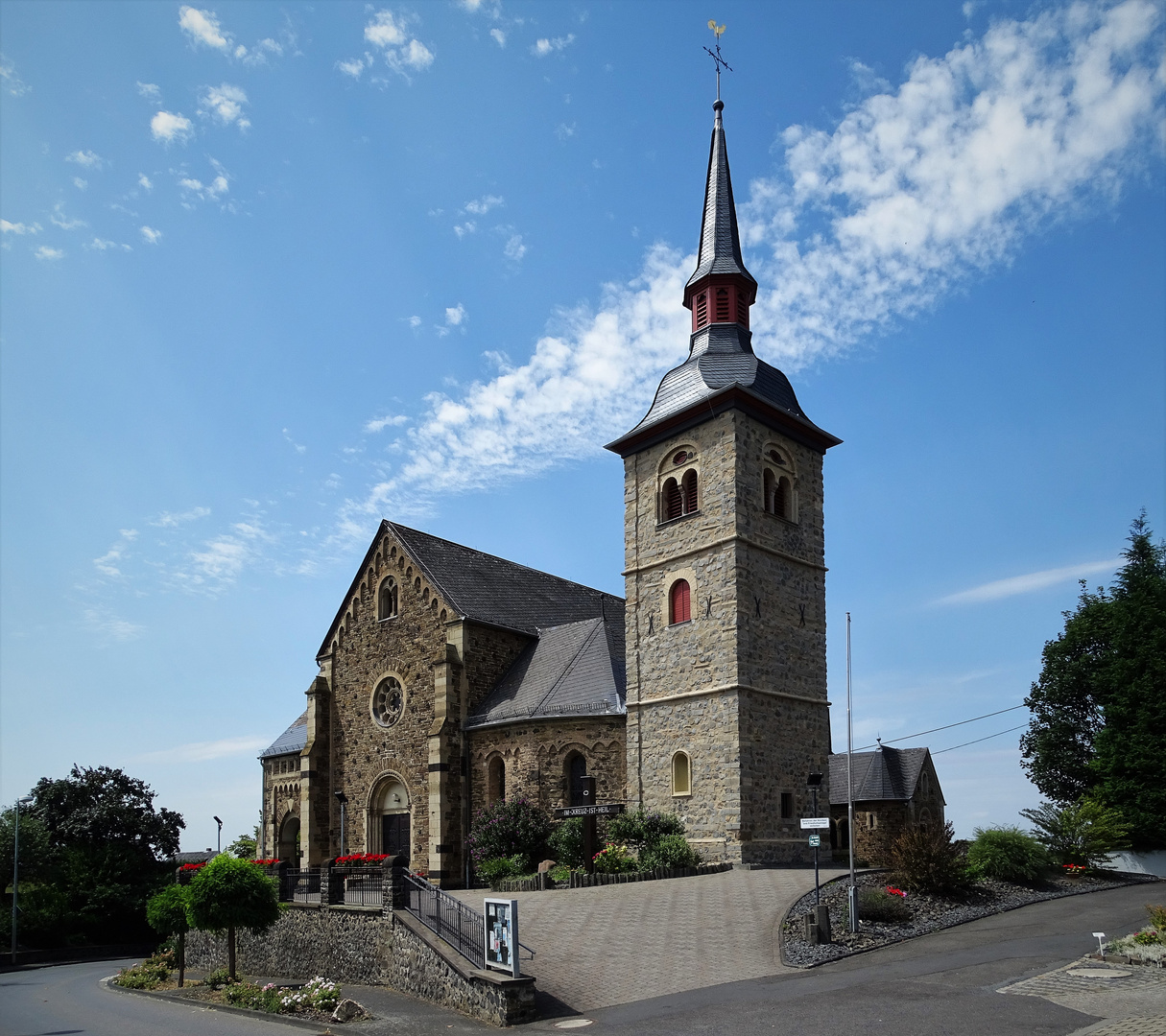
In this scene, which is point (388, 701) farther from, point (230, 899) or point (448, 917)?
point (448, 917)

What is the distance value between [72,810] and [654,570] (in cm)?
3283

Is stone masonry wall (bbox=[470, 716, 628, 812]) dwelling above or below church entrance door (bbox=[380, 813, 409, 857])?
above

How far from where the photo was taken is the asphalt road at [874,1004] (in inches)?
484

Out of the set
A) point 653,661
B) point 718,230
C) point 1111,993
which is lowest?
point 1111,993

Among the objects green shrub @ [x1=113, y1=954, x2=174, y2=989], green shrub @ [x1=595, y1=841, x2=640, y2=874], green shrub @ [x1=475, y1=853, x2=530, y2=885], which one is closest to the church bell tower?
green shrub @ [x1=595, y1=841, x2=640, y2=874]

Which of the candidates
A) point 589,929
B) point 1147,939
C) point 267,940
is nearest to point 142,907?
point 267,940

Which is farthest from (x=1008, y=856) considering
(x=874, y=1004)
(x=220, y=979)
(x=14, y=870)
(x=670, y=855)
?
(x=14, y=870)

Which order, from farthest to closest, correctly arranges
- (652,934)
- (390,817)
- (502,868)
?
(390,817) < (502,868) < (652,934)

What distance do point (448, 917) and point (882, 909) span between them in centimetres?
792

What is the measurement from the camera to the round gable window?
34750 millimetres

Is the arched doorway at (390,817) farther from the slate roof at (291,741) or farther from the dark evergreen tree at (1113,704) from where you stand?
the dark evergreen tree at (1113,704)

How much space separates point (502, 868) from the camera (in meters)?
27.3

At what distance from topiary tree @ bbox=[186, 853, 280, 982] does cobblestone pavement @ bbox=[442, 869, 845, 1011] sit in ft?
14.8

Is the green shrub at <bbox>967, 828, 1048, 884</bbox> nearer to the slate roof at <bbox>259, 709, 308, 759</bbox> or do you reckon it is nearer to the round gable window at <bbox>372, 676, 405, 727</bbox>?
the round gable window at <bbox>372, 676, 405, 727</bbox>
